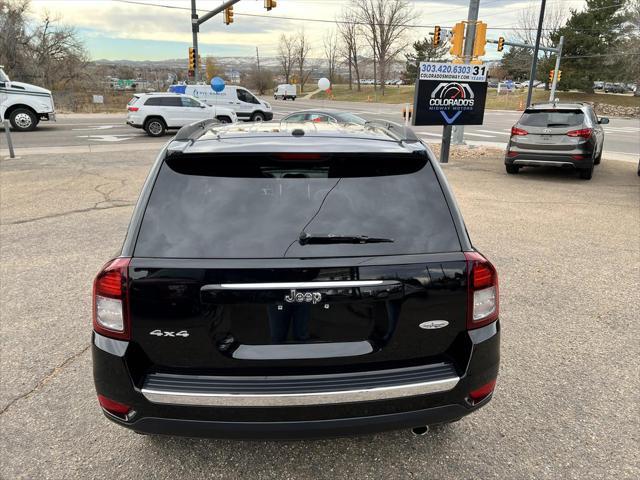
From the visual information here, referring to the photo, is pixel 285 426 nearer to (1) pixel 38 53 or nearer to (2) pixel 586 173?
(2) pixel 586 173

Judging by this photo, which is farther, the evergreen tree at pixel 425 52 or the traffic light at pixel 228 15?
the evergreen tree at pixel 425 52

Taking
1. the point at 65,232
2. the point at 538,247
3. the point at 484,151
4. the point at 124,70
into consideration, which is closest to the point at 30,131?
the point at 65,232

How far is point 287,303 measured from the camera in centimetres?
193

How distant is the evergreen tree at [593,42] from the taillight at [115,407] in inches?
2476

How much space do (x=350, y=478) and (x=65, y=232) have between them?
18.7 feet

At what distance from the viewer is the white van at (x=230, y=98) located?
24.0 m

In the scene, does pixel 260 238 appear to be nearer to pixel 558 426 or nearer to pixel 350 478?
pixel 350 478

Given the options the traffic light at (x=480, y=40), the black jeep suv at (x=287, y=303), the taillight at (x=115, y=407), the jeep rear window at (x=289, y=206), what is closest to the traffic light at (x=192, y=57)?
the traffic light at (x=480, y=40)

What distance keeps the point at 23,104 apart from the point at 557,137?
20.2 metres

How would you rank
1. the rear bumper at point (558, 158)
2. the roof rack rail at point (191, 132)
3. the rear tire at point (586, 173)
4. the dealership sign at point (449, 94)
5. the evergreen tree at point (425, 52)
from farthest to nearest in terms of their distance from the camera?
the evergreen tree at point (425, 52) → the dealership sign at point (449, 94) → the rear tire at point (586, 173) → the rear bumper at point (558, 158) → the roof rack rail at point (191, 132)

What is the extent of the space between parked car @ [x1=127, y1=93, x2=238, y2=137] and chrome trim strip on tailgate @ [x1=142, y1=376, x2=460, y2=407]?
61.3 ft

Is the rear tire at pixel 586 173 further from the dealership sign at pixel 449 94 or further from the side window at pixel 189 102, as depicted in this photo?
the side window at pixel 189 102

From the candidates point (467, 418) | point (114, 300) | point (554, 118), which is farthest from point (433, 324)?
point (554, 118)

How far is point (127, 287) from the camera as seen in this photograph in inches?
77.0
